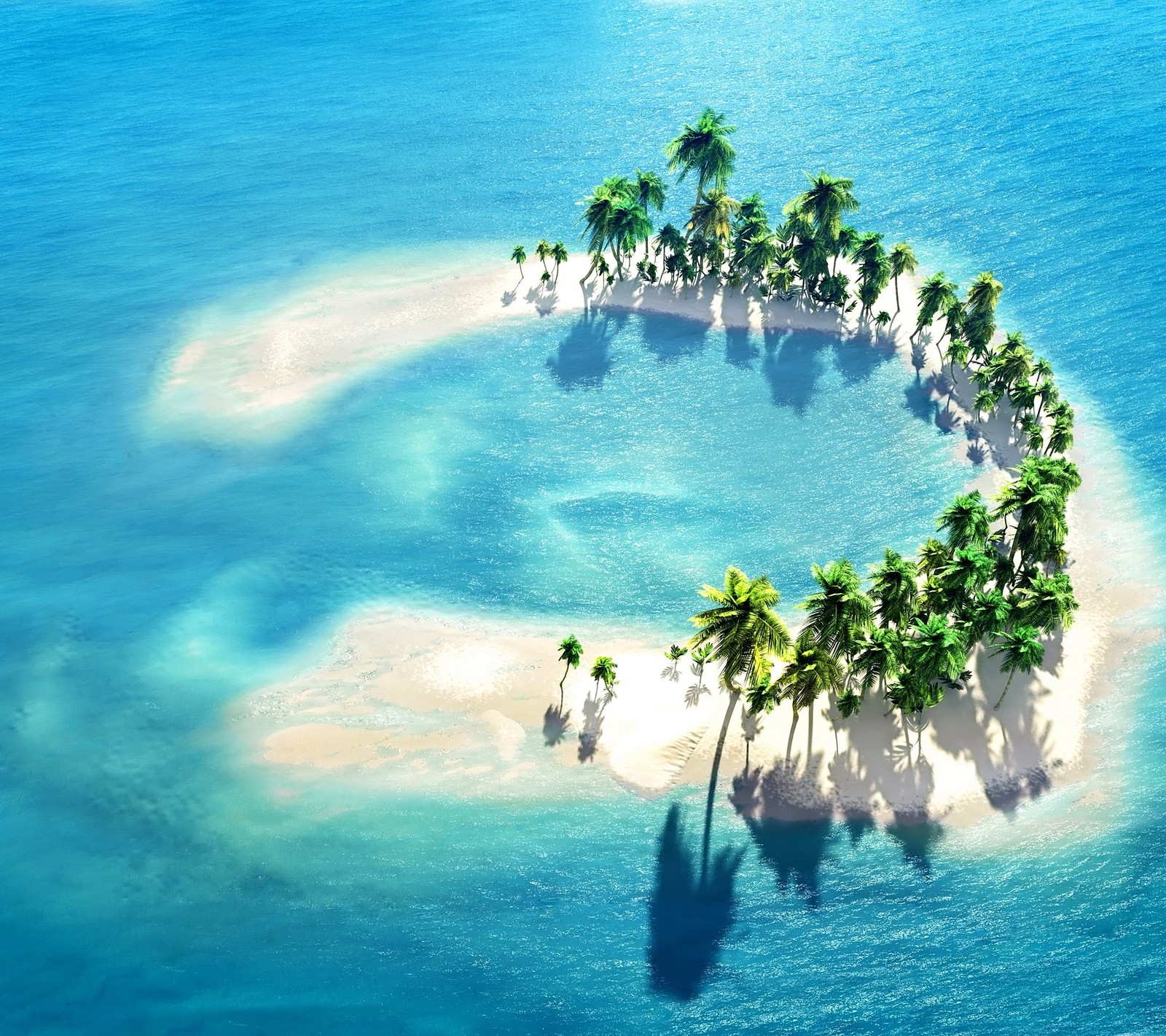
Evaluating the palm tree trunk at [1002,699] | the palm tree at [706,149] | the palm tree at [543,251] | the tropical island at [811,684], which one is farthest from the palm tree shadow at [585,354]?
the palm tree trunk at [1002,699]

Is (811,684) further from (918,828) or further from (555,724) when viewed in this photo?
(555,724)

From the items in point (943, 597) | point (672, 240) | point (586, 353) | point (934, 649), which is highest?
point (672, 240)

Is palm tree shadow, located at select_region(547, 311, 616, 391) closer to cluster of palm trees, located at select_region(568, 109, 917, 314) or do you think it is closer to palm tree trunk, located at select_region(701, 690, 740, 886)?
cluster of palm trees, located at select_region(568, 109, 917, 314)

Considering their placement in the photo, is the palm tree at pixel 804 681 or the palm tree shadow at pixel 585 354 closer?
the palm tree at pixel 804 681

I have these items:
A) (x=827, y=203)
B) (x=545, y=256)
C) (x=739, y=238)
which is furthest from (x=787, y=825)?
(x=545, y=256)

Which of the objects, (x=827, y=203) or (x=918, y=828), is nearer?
(x=918, y=828)

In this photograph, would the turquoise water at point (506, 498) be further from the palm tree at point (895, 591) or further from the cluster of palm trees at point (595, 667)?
the palm tree at point (895, 591)

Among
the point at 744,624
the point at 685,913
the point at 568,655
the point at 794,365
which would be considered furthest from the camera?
the point at 794,365
